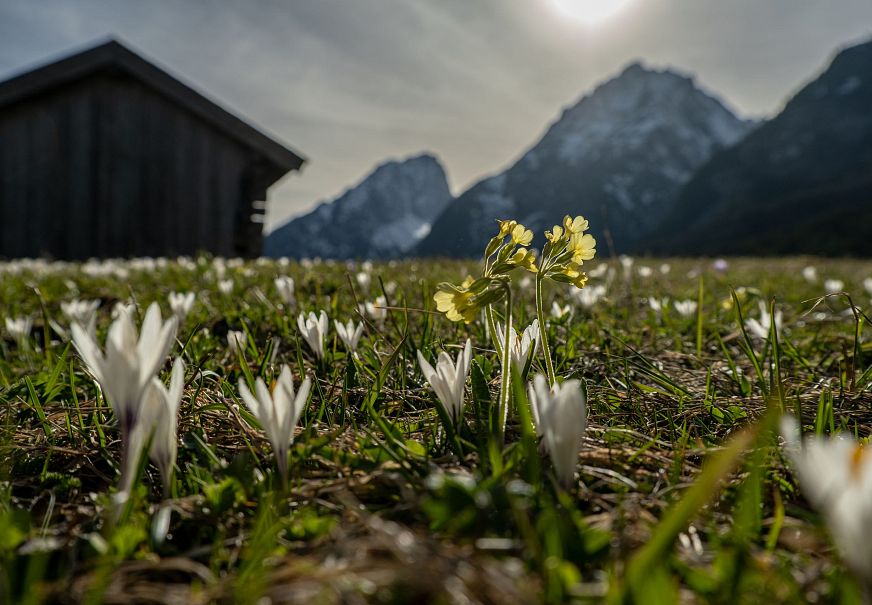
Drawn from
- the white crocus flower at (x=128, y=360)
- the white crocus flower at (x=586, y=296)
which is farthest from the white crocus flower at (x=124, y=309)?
the white crocus flower at (x=586, y=296)

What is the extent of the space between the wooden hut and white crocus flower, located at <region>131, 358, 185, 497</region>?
13.7 m

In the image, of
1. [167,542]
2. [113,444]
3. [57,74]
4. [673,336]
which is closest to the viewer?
[167,542]

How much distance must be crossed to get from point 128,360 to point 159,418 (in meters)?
0.15

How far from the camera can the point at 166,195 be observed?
13625 mm

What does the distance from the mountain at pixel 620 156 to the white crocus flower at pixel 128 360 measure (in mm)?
117685

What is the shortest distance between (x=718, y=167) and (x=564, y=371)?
397 ft

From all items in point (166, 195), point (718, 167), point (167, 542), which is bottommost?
point (167, 542)

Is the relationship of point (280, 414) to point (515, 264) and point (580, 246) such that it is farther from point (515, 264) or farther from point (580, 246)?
point (580, 246)

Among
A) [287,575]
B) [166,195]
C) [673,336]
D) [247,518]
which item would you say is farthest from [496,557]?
[166,195]

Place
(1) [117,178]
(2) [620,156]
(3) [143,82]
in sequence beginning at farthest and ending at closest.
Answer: (2) [620,156], (3) [143,82], (1) [117,178]

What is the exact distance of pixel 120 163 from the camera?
13188mm

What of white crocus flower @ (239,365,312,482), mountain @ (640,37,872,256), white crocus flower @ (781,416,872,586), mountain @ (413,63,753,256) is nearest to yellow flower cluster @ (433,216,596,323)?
white crocus flower @ (239,365,312,482)

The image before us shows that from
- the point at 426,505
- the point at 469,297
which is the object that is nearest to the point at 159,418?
the point at 426,505

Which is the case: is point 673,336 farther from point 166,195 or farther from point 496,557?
point 166,195
